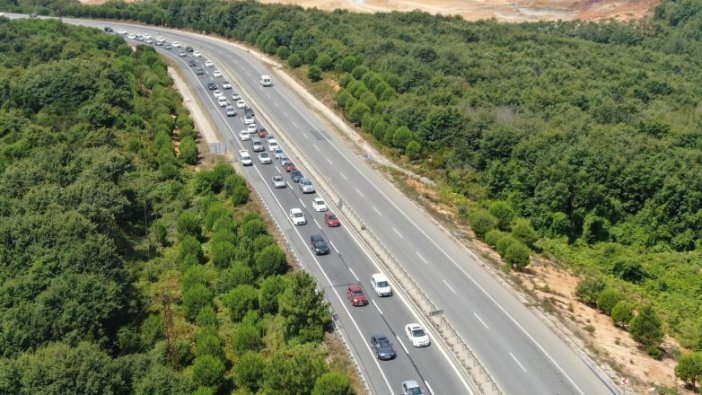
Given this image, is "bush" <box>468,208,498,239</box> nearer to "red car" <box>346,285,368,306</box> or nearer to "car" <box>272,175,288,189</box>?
"red car" <box>346,285,368,306</box>

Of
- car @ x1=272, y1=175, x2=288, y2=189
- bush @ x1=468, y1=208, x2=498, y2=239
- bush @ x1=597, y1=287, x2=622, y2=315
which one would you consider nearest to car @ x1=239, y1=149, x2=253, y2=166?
car @ x1=272, y1=175, x2=288, y2=189

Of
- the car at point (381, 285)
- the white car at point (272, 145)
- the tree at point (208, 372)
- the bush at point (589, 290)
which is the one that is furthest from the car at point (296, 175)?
the tree at point (208, 372)

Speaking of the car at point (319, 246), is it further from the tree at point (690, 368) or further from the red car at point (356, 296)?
the tree at point (690, 368)

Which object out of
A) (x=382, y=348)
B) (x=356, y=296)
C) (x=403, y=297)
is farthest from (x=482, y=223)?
(x=382, y=348)

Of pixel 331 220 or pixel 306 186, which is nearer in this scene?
pixel 331 220

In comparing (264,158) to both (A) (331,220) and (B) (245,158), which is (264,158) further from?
(A) (331,220)

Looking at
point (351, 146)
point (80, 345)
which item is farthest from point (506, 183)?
point (80, 345)

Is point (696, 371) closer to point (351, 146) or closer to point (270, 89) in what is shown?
point (351, 146)
